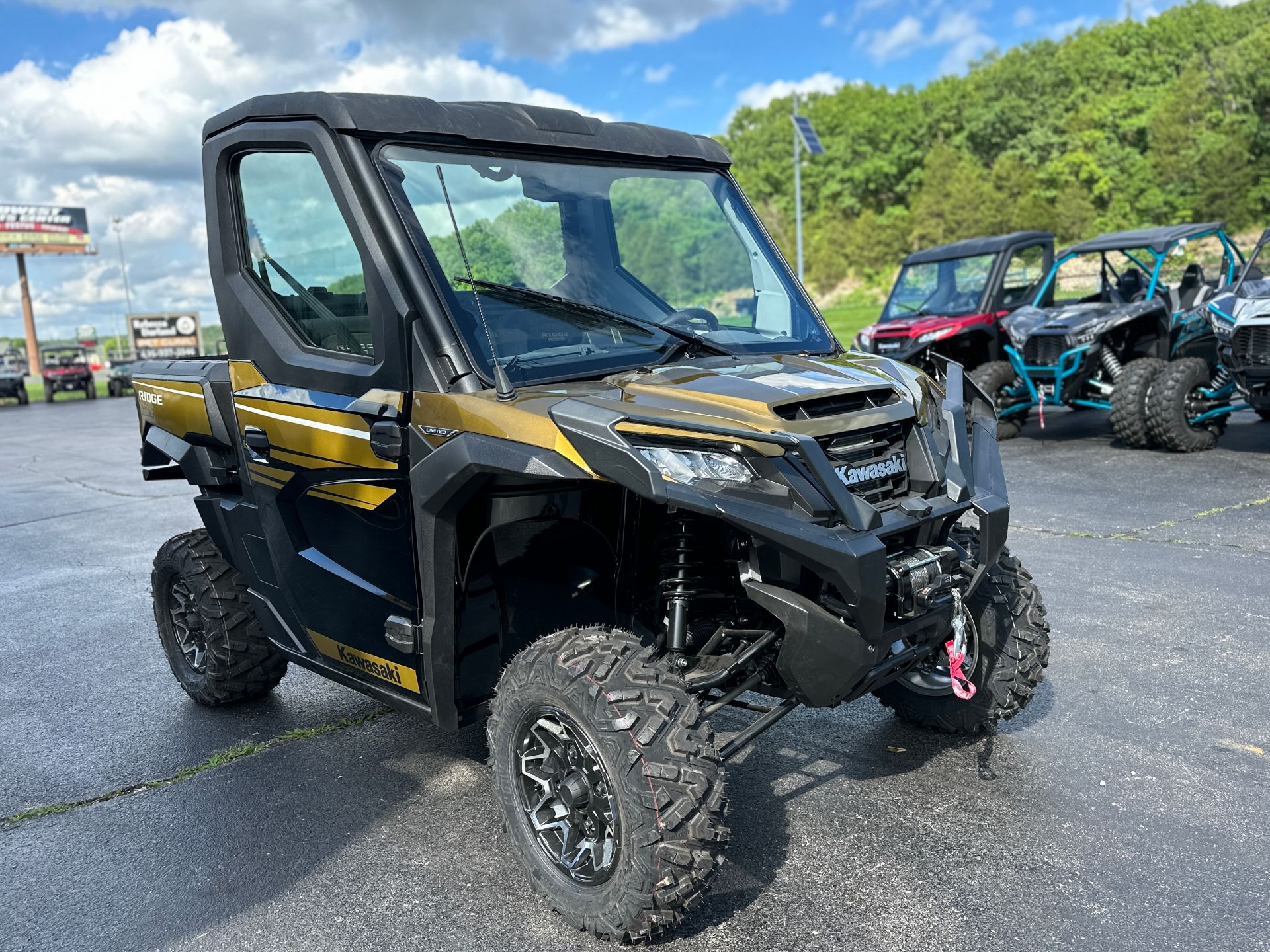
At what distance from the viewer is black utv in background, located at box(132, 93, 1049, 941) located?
288 cm

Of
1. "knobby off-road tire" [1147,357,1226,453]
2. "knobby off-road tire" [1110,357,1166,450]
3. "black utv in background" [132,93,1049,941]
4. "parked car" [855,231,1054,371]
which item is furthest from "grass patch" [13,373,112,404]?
"black utv in background" [132,93,1049,941]

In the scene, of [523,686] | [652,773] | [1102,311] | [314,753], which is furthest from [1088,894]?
[1102,311]

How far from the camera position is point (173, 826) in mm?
3846

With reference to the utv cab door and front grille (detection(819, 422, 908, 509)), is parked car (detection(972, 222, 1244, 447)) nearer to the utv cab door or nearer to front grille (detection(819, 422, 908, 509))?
front grille (detection(819, 422, 908, 509))

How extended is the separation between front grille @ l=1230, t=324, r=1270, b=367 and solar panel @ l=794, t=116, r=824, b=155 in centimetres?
1336

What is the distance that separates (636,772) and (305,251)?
6.80 feet

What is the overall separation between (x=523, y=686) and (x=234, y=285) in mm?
1934

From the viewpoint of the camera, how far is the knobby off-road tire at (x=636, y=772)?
2.79 metres

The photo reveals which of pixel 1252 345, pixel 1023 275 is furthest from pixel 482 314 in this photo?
pixel 1023 275

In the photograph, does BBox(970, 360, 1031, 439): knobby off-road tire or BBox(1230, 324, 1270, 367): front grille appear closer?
BBox(1230, 324, 1270, 367): front grille

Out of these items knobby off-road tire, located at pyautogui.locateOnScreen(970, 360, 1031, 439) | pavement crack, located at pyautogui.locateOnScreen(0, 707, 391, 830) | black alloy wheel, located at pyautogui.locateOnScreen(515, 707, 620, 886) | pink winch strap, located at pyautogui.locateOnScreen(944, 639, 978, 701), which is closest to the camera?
black alloy wheel, located at pyautogui.locateOnScreen(515, 707, 620, 886)

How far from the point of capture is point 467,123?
3.54 meters

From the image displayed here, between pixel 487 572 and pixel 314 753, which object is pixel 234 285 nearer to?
pixel 487 572

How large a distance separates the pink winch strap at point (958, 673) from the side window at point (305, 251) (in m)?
2.00
